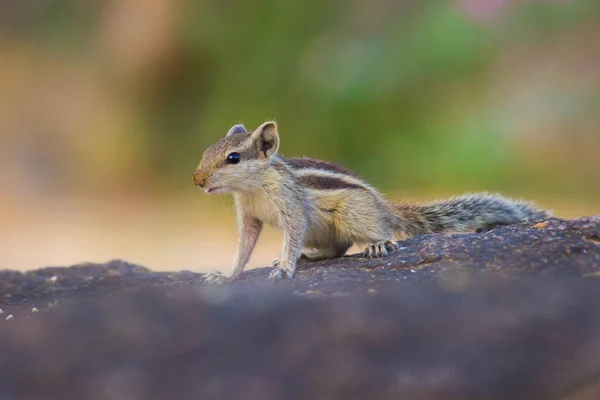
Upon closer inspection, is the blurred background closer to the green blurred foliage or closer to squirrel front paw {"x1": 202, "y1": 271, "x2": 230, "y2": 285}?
the green blurred foliage

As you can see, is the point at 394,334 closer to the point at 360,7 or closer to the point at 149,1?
the point at 360,7

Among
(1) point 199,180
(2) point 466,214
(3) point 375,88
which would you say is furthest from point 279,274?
(3) point 375,88

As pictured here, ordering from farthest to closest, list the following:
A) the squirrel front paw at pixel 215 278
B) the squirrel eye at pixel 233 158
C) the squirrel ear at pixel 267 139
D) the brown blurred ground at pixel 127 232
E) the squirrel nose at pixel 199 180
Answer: the brown blurred ground at pixel 127 232 → the squirrel ear at pixel 267 139 → the squirrel eye at pixel 233 158 → the squirrel nose at pixel 199 180 → the squirrel front paw at pixel 215 278

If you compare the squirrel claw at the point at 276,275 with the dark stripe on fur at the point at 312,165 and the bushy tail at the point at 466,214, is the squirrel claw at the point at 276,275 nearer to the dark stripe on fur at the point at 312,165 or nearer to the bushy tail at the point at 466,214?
the dark stripe on fur at the point at 312,165

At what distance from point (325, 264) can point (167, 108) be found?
8.45 metres

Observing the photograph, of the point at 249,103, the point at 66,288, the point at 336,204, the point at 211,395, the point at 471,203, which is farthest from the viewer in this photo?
the point at 249,103

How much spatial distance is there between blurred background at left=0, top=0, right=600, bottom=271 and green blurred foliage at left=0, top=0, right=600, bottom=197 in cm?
2

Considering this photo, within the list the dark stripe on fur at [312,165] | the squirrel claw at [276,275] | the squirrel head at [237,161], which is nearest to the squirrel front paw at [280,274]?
the squirrel claw at [276,275]

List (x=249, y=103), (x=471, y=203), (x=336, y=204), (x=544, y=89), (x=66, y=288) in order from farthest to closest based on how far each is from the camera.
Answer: (x=249, y=103)
(x=544, y=89)
(x=471, y=203)
(x=336, y=204)
(x=66, y=288)

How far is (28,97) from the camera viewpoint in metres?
12.8

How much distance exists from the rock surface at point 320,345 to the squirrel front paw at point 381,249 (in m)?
1.23

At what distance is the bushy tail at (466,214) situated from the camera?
486 centimetres

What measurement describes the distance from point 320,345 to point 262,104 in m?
8.88

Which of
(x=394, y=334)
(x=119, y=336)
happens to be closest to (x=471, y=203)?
(x=394, y=334)
